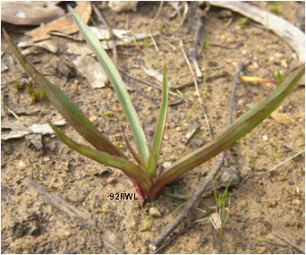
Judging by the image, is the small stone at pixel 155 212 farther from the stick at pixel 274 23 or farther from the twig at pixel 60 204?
the stick at pixel 274 23

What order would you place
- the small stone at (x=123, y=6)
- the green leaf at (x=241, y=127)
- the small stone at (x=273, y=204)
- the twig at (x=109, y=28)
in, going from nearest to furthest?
1. the green leaf at (x=241, y=127)
2. the small stone at (x=273, y=204)
3. the twig at (x=109, y=28)
4. the small stone at (x=123, y=6)

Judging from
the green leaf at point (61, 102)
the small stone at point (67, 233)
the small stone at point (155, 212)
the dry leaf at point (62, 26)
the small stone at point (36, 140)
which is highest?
the green leaf at point (61, 102)

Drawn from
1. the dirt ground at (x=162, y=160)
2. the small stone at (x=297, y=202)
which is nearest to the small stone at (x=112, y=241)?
the dirt ground at (x=162, y=160)

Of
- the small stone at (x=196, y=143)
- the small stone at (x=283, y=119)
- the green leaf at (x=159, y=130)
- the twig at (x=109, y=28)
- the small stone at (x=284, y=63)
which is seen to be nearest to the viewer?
the green leaf at (x=159, y=130)

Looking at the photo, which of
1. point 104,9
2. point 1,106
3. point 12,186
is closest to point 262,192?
point 12,186

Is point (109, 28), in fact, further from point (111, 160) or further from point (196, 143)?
point (111, 160)
